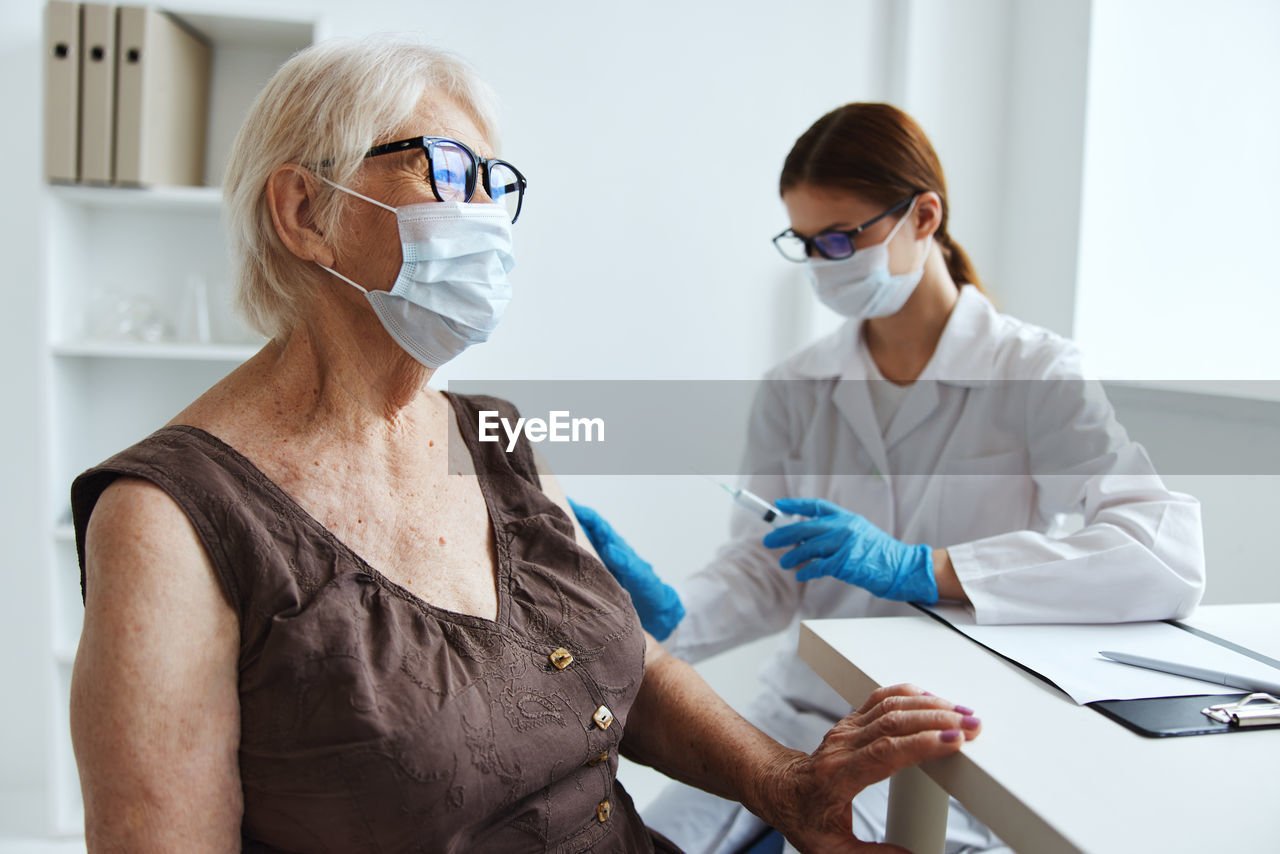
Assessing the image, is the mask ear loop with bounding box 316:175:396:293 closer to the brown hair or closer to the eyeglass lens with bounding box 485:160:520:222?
the eyeglass lens with bounding box 485:160:520:222

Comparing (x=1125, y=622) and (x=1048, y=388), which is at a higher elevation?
(x=1048, y=388)

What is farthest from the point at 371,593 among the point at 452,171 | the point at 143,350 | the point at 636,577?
the point at 143,350

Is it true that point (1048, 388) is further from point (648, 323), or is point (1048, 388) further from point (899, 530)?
point (648, 323)

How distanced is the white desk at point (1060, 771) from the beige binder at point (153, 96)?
1747 mm

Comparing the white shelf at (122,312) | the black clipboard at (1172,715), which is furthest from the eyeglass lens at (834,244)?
the white shelf at (122,312)

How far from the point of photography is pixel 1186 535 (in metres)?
1.19

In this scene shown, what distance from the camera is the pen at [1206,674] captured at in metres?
0.90

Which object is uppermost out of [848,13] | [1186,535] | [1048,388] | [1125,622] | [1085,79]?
[848,13]

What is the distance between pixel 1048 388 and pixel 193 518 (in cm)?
122

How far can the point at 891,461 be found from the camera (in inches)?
63.5

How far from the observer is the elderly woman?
754 millimetres

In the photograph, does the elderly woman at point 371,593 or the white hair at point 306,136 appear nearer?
the elderly woman at point 371,593

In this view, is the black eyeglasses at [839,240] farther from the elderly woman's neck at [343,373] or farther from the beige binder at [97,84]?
the beige binder at [97,84]

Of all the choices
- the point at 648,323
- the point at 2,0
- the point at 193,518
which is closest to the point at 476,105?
the point at 193,518
